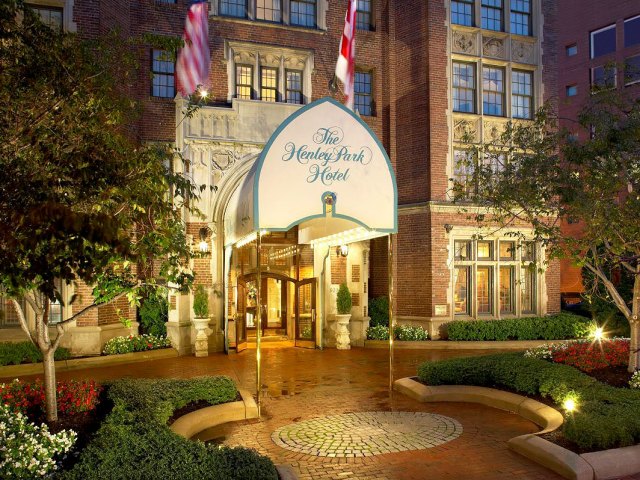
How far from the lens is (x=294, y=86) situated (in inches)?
797

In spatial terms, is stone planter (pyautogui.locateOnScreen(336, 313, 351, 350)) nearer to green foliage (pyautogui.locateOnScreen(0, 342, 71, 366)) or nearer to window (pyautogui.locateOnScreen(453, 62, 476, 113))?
green foliage (pyautogui.locateOnScreen(0, 342, 71, 366))

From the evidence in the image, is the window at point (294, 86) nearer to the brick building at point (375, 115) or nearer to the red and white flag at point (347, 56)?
the brick building at point (375, 115)

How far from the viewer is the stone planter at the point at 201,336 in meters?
17.6

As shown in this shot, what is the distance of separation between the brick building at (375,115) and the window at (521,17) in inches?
1.9

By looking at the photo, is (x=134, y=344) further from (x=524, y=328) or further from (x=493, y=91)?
(x=493, y=91)

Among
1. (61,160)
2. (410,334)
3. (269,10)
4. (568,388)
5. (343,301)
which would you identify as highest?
(269,10)

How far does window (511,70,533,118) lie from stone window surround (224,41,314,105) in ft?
26.2

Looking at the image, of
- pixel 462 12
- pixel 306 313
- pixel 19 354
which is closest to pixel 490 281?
pixel 306 313

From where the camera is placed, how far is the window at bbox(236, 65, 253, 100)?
768 inches

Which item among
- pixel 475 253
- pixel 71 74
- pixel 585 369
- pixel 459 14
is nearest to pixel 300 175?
pixel 71 74

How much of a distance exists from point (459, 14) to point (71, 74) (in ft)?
55.4

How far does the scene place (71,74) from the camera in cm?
803

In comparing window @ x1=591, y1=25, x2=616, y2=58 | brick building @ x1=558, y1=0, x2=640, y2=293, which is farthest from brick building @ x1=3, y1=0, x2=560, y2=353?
window @ x1=591, y1=25, x2=616, y2=58

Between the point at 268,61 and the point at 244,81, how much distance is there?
1.10 m
